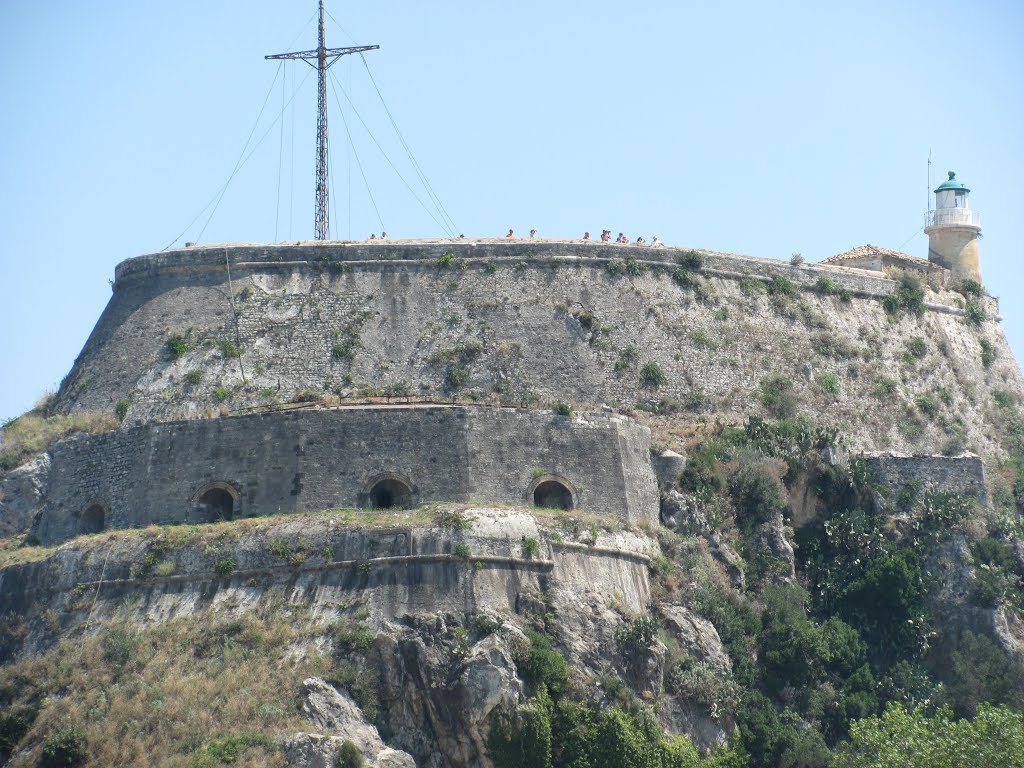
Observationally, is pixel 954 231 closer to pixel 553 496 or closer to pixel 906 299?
pixel 906 299

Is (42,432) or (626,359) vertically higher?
(626,359)

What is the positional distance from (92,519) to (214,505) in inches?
151

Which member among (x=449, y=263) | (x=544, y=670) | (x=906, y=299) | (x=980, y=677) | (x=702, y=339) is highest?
(x=449, y=263)

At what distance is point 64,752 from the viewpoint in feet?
141

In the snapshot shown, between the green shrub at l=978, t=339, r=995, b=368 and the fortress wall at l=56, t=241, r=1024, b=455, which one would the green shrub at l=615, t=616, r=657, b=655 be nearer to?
the fortress wall at l=56, t=241, r=1024, b=455

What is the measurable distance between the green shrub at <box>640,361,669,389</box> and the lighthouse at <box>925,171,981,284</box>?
1458 centimetres

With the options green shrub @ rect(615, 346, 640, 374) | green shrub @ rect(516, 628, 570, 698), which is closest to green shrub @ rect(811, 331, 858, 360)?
green shrub @ rect(615, 346, 640, 374)

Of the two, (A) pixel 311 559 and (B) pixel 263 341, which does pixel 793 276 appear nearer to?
(B) pixel 263 341

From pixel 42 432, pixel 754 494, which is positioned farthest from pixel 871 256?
pixel 42 432

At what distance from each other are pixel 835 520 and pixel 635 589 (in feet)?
25.0

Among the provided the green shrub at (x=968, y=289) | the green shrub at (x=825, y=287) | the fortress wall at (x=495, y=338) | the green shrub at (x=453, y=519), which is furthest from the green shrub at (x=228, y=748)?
the green shrub at (x=968, y=289)

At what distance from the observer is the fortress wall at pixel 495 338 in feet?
183

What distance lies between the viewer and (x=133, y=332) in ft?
190

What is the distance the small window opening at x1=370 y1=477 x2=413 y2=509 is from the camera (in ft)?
162
